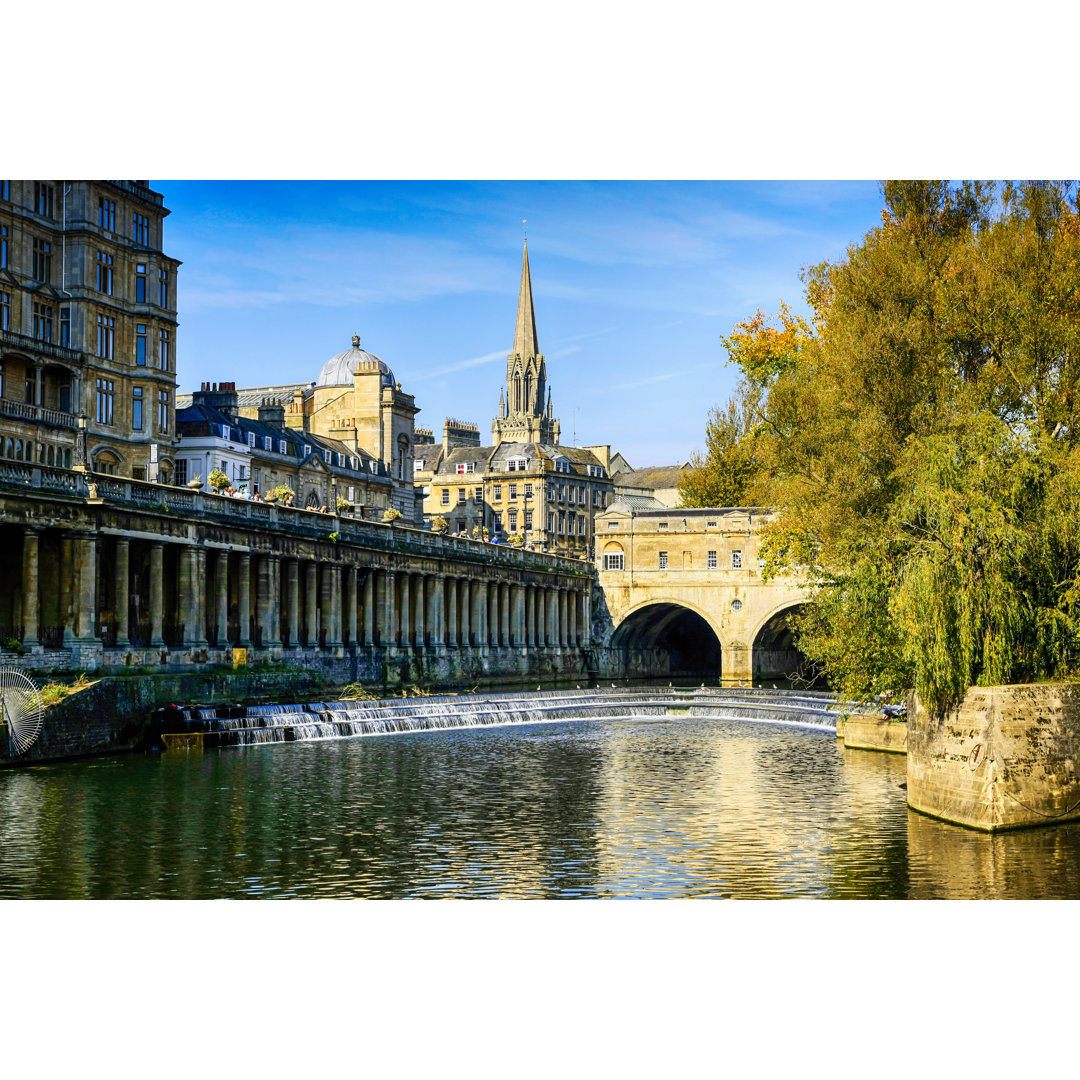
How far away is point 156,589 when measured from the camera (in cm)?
4991

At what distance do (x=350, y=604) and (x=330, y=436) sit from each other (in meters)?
41.2

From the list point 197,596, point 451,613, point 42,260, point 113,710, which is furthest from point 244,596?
point 451,613

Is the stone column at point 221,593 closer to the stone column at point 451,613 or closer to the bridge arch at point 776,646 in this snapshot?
the stone column at point 451,613

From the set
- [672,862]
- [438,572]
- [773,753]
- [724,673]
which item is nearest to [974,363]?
[773,753]

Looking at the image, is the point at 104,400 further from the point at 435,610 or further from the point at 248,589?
the point at 435,610

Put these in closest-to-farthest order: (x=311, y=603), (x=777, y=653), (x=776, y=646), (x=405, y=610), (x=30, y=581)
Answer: (x=30, y=581) → (x=311, y=603) → (x=405, y=610) → (x=776, y=646) → (x=777, y=653)

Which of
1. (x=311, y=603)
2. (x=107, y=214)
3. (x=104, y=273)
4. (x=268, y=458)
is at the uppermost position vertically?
(x=107, y=214)

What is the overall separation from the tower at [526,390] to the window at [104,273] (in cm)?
11731

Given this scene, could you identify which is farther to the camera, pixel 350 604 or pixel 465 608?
pixel 465 608

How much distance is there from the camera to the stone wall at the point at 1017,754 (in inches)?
947

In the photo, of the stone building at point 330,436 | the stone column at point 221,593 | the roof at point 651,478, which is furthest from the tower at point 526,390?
the stone column at point 221,593
